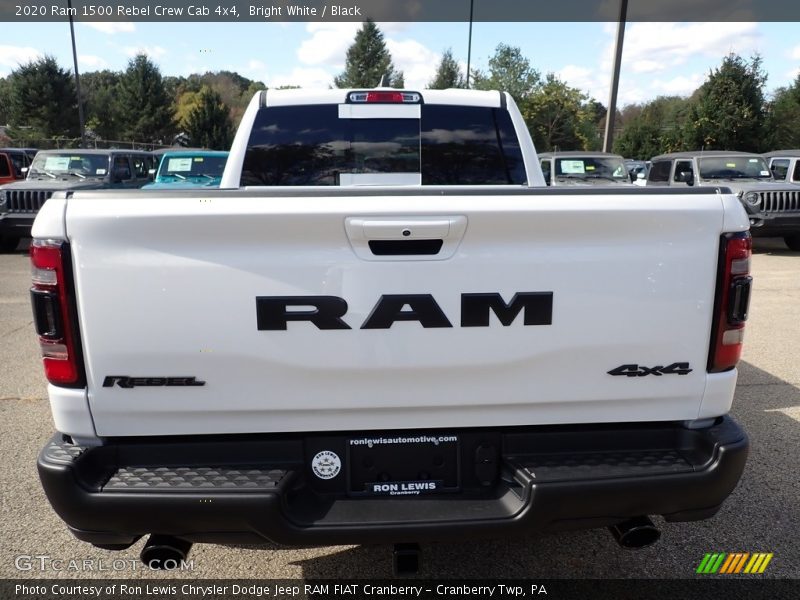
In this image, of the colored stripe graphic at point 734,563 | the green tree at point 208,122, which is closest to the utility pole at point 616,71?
the colored stripe graphic at point 734,563

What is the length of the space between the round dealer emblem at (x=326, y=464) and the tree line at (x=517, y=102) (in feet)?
102

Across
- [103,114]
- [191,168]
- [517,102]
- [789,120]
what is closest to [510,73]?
[517,102]

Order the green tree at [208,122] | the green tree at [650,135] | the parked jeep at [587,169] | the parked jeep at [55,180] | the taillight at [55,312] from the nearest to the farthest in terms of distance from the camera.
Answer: the taillight at [55,312] → the parked jeep at [55,180] → the parked jeep at [587,169] → the green tree at [650,135] → the green tree at [208,122]

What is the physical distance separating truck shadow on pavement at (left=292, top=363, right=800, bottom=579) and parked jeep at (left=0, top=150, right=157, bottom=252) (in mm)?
11055

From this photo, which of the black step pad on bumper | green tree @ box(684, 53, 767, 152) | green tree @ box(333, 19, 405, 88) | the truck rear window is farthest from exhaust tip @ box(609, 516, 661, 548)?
green tree @ box(333, 19, 405, 88)

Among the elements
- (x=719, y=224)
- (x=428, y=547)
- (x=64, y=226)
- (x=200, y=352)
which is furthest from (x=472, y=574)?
(x=64, y=226)

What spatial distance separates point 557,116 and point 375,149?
41.8 m

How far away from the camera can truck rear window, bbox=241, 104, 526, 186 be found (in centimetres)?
365

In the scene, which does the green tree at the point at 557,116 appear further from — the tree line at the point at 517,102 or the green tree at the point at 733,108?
the green tree at the point at 733,108

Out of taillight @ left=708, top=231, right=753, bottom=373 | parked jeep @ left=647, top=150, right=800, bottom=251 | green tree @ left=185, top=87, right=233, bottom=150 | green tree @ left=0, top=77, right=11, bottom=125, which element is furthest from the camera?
green tree @ left=185, top=87, right=233, bottom=150

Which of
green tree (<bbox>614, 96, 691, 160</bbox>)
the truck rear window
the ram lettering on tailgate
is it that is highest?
green tree (<bbox>614, 96, 691, 160</bbox>)

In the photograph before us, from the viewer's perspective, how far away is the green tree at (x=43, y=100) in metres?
40.4

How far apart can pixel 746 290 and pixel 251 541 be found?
6.05 feet

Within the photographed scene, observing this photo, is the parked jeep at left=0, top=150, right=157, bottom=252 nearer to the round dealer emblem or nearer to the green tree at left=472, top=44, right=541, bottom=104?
the round dealer emblem
